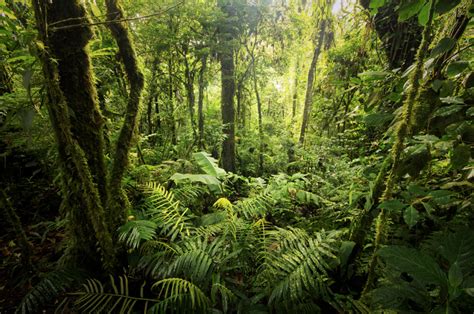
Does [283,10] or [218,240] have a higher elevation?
[283,10]

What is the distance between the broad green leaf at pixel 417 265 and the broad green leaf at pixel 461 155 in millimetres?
460

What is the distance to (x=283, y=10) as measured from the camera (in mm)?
6109

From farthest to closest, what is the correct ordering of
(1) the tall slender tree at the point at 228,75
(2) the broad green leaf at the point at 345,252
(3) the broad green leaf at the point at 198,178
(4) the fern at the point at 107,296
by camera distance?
(1) the tall slender tree at the point at 228,75 → (3) the broad green leaf at the point at 198,178 → (2) the broad green leaf at the point at 345,252 → (4) the fern at the point at 107,296

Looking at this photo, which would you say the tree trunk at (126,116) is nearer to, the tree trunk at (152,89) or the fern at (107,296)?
the fern at (107,296)

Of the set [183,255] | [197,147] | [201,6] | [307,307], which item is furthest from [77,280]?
[201,6]

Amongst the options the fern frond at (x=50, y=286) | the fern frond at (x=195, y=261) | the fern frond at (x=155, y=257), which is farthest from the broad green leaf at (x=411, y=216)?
the fern frond at (x=50, y=286)

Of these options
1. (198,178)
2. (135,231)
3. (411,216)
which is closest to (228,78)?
(198,178)

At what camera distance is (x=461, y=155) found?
1.03m

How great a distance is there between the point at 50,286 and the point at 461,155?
293cm

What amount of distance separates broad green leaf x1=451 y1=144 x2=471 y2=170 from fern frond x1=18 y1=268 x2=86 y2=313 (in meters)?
2.78

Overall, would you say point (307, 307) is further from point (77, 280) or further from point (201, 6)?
point (201, 6)

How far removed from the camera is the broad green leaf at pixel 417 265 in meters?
1.03

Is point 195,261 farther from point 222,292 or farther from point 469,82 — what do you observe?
point 469,82

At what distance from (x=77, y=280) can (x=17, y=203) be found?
2.60m
